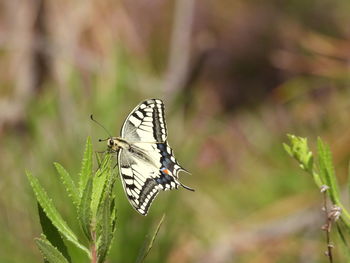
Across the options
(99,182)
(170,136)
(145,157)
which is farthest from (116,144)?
(170,136)

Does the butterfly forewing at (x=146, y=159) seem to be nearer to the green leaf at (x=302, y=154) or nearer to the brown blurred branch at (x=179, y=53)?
the green leaf at (x=302, y=154)

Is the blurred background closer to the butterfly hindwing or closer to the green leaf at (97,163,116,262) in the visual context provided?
the butterfly hindwing

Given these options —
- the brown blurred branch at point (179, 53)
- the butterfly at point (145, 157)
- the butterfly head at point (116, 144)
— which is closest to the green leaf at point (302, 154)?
the butterfly at point (145, 157)

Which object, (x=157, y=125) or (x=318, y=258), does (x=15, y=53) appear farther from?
(x=157, y=125)

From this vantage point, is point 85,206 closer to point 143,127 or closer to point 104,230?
point 104,230

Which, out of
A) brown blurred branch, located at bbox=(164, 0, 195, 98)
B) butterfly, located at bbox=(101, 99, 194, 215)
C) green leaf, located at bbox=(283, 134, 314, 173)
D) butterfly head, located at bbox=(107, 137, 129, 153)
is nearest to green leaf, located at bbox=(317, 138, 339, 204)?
green leaf, located at bbox=(283, 134, 314, 173)

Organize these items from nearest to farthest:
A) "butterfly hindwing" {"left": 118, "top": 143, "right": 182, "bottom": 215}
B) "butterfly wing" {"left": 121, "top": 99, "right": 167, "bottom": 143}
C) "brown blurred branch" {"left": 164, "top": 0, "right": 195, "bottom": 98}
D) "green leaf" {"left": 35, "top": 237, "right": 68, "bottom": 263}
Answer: "green leaf" {"left": 35, "top": 237, "right": 68, "bottom": 263} < "butterfly hindwing" {"left": 118, "top": 143, "right": 182, "bottom": 215} < "butterfly wing" {"left": 121, "top": 99, "right": 167, "bottom": 143} < "brown blurred branch" {"left": 164, "top": 0, "right": 195, "bottom": 98}
